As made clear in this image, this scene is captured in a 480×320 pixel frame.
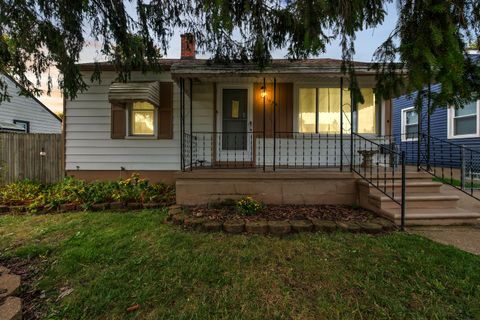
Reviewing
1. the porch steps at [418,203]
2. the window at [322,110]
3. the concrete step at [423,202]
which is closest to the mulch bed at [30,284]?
the porch steps at [418,203]

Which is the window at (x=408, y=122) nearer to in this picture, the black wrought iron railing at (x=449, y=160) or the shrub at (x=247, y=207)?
the black wrought iron railing at (x=449, y=160)

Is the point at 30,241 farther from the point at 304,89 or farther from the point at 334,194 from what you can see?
the point at 304,89

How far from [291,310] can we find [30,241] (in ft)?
13.0

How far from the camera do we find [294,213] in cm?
454

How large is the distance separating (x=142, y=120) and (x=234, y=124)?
8.62 ft

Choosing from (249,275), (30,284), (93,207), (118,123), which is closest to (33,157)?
Answer: (118,123)

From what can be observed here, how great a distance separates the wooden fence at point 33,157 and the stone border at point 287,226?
5.50 m

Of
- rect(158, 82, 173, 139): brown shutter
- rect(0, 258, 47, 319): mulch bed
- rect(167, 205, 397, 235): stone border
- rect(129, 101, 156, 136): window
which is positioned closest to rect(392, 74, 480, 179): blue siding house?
rect(167, 205, 397, 235): stone border

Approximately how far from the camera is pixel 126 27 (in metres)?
4.64

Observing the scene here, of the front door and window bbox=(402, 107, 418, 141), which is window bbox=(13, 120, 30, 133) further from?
window bbox=(402, 107, 418, 141)

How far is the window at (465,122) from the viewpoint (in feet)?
28.6

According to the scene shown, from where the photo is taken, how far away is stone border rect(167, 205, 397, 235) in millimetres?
3793

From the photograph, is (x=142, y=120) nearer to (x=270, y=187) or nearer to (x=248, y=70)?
(x=248, y=70)

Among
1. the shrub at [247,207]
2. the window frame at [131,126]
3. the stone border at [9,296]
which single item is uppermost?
the window frame at [131,126]
